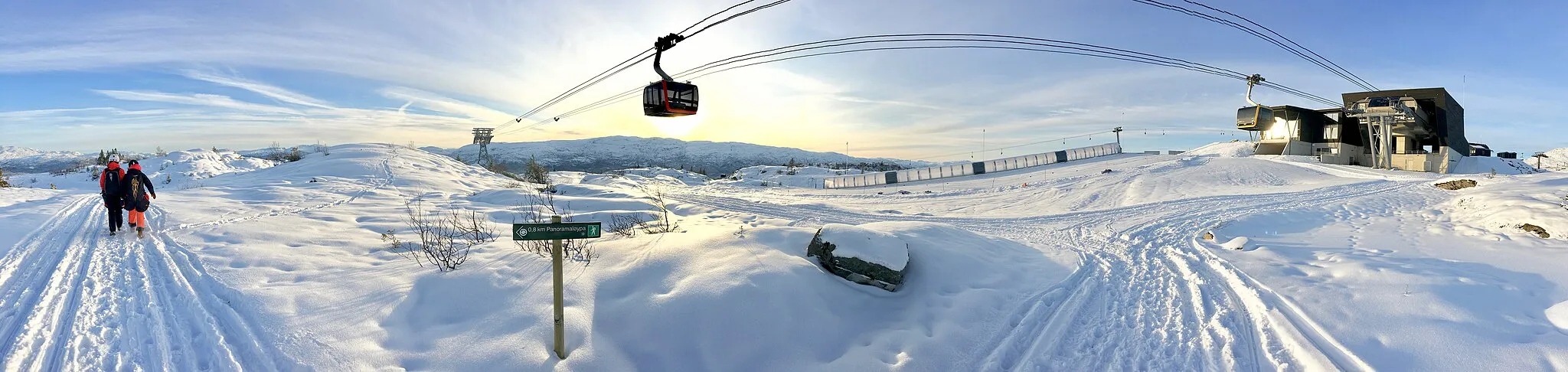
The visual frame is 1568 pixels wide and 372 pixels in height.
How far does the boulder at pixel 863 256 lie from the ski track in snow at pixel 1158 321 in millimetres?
1438

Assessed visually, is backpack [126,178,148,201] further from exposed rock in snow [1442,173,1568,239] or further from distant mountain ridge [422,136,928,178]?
distant mountain ridge [422,136,928,178]

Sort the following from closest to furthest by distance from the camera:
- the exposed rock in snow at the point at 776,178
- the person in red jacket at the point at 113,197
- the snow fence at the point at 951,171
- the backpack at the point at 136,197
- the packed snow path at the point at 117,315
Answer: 1. the packed snow path at the point at 117,315
2. the person in red jacket at the point at 113,197
3. the backpack at the point at 136,197
4. the snow fence at the point at 951,171
5. the exposed rock in snow at the point at 776,178

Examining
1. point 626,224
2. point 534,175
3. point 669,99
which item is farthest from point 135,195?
point 534,175

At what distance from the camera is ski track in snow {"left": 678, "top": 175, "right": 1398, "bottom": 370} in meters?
4.91

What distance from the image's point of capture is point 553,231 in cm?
437

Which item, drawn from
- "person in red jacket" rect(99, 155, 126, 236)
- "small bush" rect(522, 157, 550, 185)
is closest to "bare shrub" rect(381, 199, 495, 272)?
"person in red jacket" rect(99, 155, 126, 236)

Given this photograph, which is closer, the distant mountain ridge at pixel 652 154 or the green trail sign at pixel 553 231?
the green trail sign at pixel 553 231

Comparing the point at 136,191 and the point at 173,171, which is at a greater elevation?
the point at 173,171

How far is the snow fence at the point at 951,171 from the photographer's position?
3778cm

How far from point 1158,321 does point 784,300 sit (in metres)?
4.02

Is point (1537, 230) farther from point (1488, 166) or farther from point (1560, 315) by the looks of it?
point (1488, 166)

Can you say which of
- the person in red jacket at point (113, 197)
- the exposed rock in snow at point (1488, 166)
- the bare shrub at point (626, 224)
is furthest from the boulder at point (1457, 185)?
the exposed rock in snow at point (1488, 166)

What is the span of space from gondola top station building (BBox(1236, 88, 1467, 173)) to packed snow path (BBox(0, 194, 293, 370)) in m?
50.1

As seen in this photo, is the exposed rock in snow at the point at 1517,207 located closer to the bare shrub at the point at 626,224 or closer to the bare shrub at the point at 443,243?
the bare shrub at the point at 626,224
